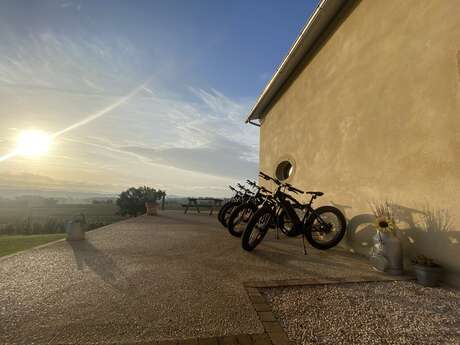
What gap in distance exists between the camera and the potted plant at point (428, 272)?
2.65 m

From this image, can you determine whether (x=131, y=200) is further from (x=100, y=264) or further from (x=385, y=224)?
(x=385, y=224)

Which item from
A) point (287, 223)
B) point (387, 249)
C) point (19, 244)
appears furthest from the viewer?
point (19, 244)

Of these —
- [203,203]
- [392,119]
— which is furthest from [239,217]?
[203,203]

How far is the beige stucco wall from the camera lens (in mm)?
2793

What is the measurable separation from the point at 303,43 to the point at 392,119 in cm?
340

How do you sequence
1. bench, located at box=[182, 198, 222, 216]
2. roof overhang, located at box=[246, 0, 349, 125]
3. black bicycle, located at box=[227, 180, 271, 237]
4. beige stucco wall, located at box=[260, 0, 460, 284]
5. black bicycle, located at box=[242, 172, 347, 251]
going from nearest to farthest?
beige stucco wall, located at box=[260, 0, 460, 284] → black bicycle, located at box=[242, 172, 347, 251] → roof overhang, located at box=[246, 0, 349, 125] → black bicycle, located at box=[227, 180, 271, 237] → bench, located at box=[182, 198, 222, 216]

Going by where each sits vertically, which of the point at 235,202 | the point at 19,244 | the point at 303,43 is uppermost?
the point at 303,43

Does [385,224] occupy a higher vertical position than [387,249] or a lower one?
higher

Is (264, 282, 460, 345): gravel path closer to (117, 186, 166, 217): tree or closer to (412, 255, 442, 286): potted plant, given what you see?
(412, 255, 442, 286): potted plant

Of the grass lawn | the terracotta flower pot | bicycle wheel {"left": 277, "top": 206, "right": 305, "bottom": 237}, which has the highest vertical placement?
bicycle wheel {"left": 277, "top": 206, "right": 305, "bottom": 237}

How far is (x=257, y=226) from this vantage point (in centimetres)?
407

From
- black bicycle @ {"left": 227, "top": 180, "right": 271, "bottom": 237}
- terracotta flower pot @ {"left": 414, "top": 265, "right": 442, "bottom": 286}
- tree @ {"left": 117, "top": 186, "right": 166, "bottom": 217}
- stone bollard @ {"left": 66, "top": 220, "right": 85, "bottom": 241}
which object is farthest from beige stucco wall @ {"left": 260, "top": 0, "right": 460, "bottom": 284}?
tree @ {"left": 117, "top": 186, "right": 166, "bottom": 217}

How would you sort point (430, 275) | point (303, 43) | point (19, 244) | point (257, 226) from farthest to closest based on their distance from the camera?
point (19, 244) < point (303, 43) < point (257, 226) < point (430, 275)

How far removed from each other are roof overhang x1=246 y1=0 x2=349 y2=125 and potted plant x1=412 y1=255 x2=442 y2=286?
4.90 metres
